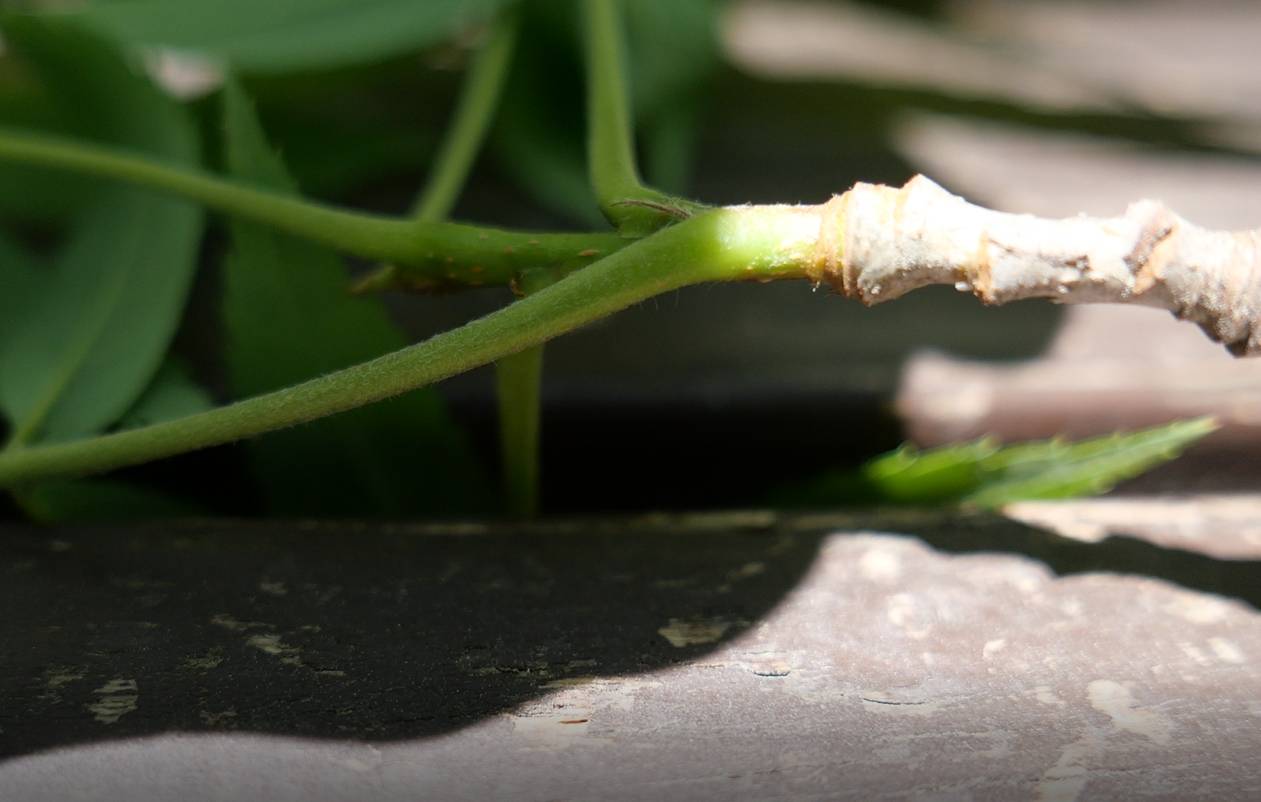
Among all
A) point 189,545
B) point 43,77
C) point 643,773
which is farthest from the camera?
point 43,77

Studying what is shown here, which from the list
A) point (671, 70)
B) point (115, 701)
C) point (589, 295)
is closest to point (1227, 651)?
point (589, 295)

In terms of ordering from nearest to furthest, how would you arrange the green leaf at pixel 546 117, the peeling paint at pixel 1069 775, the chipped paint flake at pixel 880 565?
the peeling paint at pixel 1069 775 < the chipped paint flake at pixel 880 565 < the green leaf at pixel 546 117

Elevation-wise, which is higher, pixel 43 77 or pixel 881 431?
pixel 43 77

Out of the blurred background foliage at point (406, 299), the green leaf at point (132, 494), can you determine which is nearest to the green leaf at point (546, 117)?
the blurred background foliage at point (406, 299)

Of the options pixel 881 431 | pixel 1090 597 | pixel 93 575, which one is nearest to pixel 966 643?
pixel 1090 597

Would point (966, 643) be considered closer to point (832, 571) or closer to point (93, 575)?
point (832, 571)

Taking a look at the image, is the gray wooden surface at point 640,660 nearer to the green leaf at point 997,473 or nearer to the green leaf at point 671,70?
the green leaf at point 997,473

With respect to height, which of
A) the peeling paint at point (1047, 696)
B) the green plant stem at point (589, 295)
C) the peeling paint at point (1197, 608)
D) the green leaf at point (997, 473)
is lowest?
the peeling paint at point (1047, 696)
